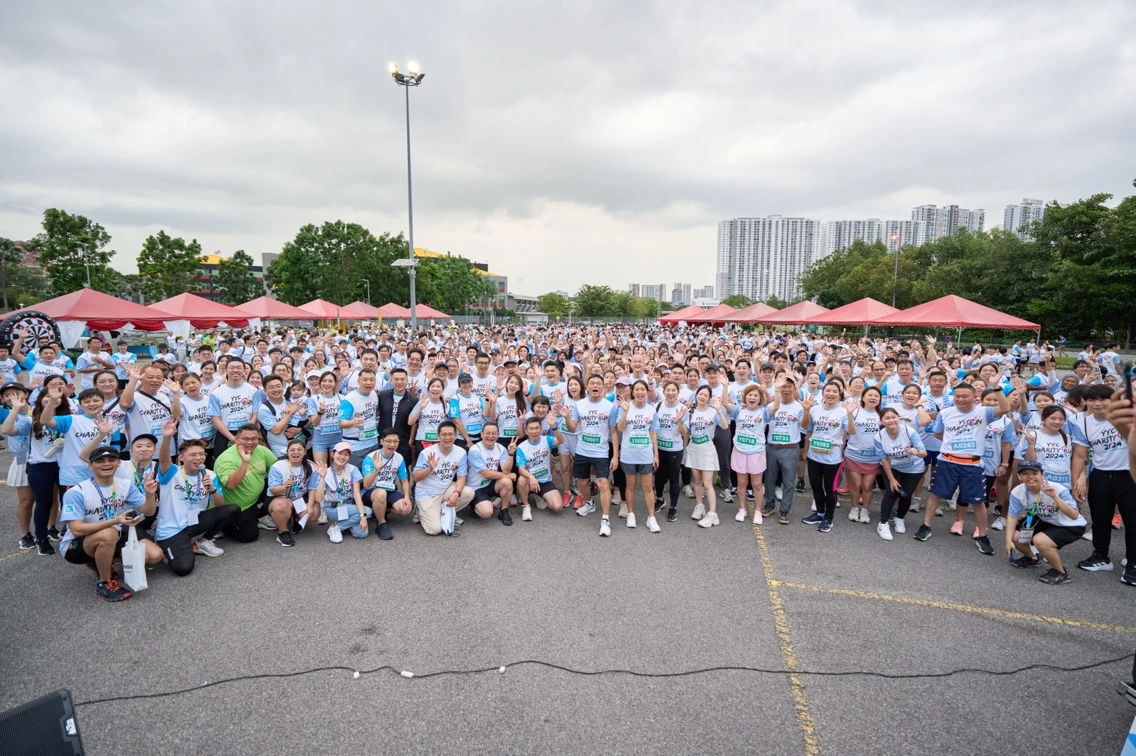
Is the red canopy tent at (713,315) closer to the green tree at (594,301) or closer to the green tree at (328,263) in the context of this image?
the green tree at (328,263)

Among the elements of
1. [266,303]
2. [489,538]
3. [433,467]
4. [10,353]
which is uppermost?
[266,303]

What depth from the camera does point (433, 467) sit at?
232 inches

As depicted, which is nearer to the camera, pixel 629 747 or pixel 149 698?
pixel 629 747

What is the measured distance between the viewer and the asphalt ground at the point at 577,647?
2.96 meters

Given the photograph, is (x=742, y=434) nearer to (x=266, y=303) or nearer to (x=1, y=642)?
(x=1, y=642)

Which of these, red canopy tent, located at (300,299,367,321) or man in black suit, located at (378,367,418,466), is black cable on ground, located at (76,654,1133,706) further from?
red canopy tent, located at (300,299,367,321)

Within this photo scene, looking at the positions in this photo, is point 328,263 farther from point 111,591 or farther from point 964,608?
point 964,608

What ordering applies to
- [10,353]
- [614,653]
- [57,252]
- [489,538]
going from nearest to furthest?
[614,653]
[489,538]
[10,353]
[57,252]

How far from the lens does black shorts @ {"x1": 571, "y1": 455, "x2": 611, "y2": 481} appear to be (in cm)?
609

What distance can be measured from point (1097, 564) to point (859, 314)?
18.8m

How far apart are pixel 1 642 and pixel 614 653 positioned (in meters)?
4.32

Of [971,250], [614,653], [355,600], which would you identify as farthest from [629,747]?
[971,250]

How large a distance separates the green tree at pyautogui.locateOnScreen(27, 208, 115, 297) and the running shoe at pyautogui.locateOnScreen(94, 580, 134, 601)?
157 feet

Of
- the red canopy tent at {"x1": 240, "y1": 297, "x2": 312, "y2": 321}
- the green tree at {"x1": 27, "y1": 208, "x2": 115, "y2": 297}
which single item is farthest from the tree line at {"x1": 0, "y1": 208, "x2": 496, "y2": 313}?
the red canopy tent at {"x1": 240, "y1": 297, "x2": 312, "y2": 321}
